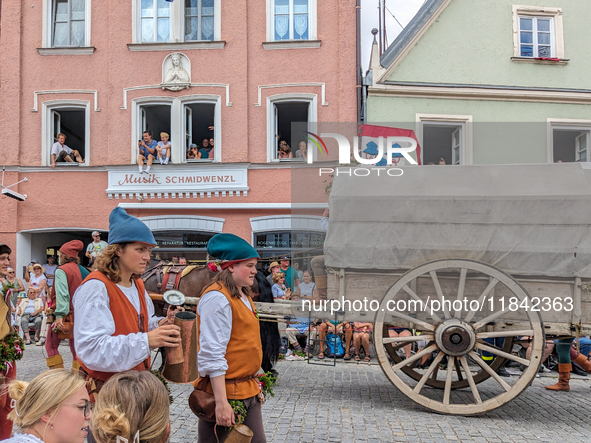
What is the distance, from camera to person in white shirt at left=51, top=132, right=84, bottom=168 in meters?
13.0

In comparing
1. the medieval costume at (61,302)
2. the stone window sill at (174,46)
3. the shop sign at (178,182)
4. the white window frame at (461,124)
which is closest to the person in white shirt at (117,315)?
the medieval costume at (61,302)

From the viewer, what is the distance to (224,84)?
12867 millimetres

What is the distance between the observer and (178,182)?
1277 centimetres

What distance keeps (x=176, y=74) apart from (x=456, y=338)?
9733mm

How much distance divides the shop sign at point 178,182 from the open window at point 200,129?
18.7 inches

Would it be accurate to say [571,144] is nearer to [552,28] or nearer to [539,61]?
[539,61]

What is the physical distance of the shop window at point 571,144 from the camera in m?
12.8

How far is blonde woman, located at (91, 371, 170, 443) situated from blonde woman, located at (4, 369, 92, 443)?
0.07 metres

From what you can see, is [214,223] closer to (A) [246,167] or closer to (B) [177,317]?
(A) [246,167]

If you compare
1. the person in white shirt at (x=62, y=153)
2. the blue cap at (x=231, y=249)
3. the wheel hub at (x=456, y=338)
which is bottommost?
the wheel hub at (x=456, y=338)

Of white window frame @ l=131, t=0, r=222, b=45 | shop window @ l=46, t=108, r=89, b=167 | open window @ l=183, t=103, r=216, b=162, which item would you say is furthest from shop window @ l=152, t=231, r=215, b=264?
white window frame @ l=131, t=0, r=222, b=45

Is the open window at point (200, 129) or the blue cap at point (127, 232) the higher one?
the open window at point (200, 129)

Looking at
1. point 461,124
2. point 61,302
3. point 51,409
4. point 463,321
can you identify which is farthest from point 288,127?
point 51,409

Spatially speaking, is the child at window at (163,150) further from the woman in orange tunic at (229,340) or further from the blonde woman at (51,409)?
the blonde woman at (51,409)
